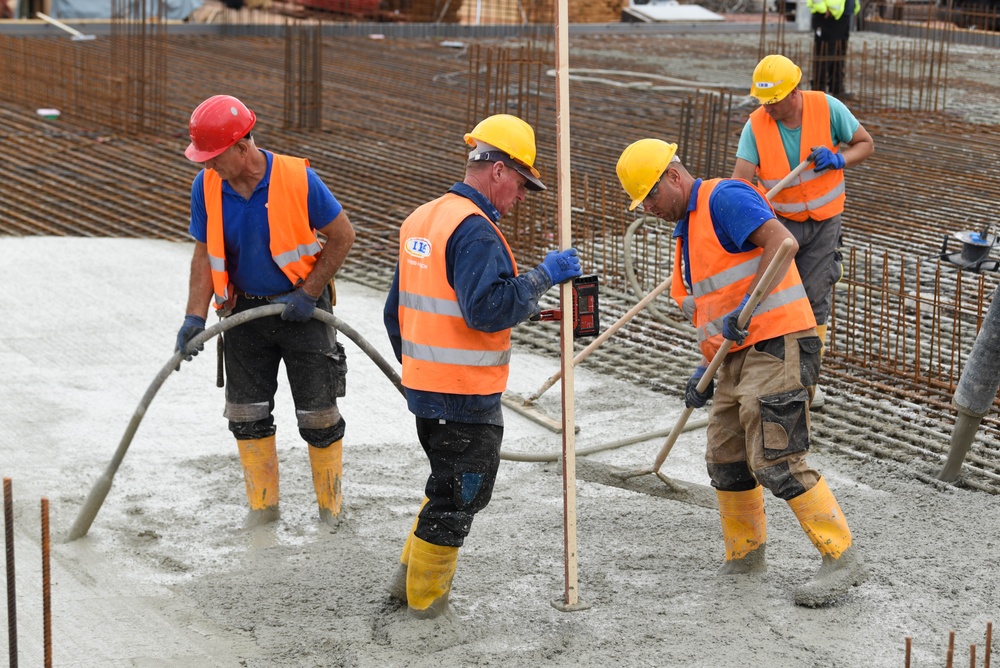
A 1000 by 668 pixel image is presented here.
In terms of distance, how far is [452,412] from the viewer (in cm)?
412

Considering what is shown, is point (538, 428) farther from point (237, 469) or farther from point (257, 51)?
point (257, 51)

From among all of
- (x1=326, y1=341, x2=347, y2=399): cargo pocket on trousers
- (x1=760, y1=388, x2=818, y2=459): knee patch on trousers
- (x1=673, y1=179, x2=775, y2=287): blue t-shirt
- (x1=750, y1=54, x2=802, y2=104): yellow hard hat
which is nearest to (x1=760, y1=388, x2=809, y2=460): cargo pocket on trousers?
(x1=760, y1=388, x2=818, y2=459): knee patch on trousers

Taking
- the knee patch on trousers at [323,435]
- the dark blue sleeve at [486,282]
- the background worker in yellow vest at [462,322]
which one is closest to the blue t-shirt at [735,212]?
the background worker in yellow vest at [462,322]

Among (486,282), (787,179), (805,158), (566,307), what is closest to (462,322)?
(486,282)

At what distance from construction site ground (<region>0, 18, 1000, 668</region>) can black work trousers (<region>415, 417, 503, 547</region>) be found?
340 millimetres

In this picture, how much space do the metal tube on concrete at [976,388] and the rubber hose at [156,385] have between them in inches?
93.2

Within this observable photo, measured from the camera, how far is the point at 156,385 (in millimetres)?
4777

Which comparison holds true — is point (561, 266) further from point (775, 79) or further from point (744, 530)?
point (775, 79)

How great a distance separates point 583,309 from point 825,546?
1132 millimetres

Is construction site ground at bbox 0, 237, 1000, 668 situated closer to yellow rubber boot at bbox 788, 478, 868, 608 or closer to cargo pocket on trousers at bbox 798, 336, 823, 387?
yellow rubber boot at bbox 788, 478, 868, 608

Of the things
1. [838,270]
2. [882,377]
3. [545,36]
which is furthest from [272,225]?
[545,36]

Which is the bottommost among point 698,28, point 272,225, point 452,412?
point 452,412

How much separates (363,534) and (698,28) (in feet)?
66.2

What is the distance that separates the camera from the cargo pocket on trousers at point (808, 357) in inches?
174
